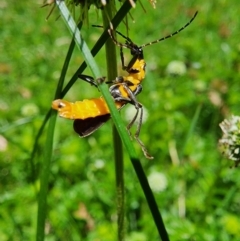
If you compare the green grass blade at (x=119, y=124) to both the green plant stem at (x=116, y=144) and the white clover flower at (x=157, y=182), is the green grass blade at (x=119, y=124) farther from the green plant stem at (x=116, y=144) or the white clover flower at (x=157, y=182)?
the white clover flower at (x=157, y=182)

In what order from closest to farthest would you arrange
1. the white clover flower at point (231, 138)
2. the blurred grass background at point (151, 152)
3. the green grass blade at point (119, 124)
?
1. the green grass blade at point (119, 124)
2. the white clover flower at point (231, 138)
3. the blurred grass background at point (151, 152)

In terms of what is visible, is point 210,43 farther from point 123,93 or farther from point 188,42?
point 123,93

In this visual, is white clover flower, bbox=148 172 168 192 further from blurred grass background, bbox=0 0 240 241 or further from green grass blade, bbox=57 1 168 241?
green grass blade, bbox=57 1 168 241

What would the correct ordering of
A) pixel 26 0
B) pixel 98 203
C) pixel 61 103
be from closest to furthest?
1. pixel 61 103
2. pixel 98 203
3. pixel 26 0

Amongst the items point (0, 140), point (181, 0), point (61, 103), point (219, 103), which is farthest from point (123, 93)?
point (181, 0)

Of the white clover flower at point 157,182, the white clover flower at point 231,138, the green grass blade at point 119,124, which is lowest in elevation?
the green grass blade at point 119,124

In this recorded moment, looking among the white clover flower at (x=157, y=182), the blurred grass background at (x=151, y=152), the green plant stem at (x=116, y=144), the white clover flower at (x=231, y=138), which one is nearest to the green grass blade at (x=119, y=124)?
the green plant stem at (x=116, y=144)

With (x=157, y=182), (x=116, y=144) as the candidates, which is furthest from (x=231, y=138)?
(x=157, y=182)

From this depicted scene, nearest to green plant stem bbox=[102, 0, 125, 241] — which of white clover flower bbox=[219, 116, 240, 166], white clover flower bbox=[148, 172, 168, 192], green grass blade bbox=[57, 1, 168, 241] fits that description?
green grass blade bbox=[57, 1, 168, 241]

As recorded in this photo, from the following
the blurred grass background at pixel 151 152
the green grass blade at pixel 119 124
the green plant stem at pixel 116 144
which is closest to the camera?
the green grass blade at pixel 119 124

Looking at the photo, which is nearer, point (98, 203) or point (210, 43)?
point (98, 203)
